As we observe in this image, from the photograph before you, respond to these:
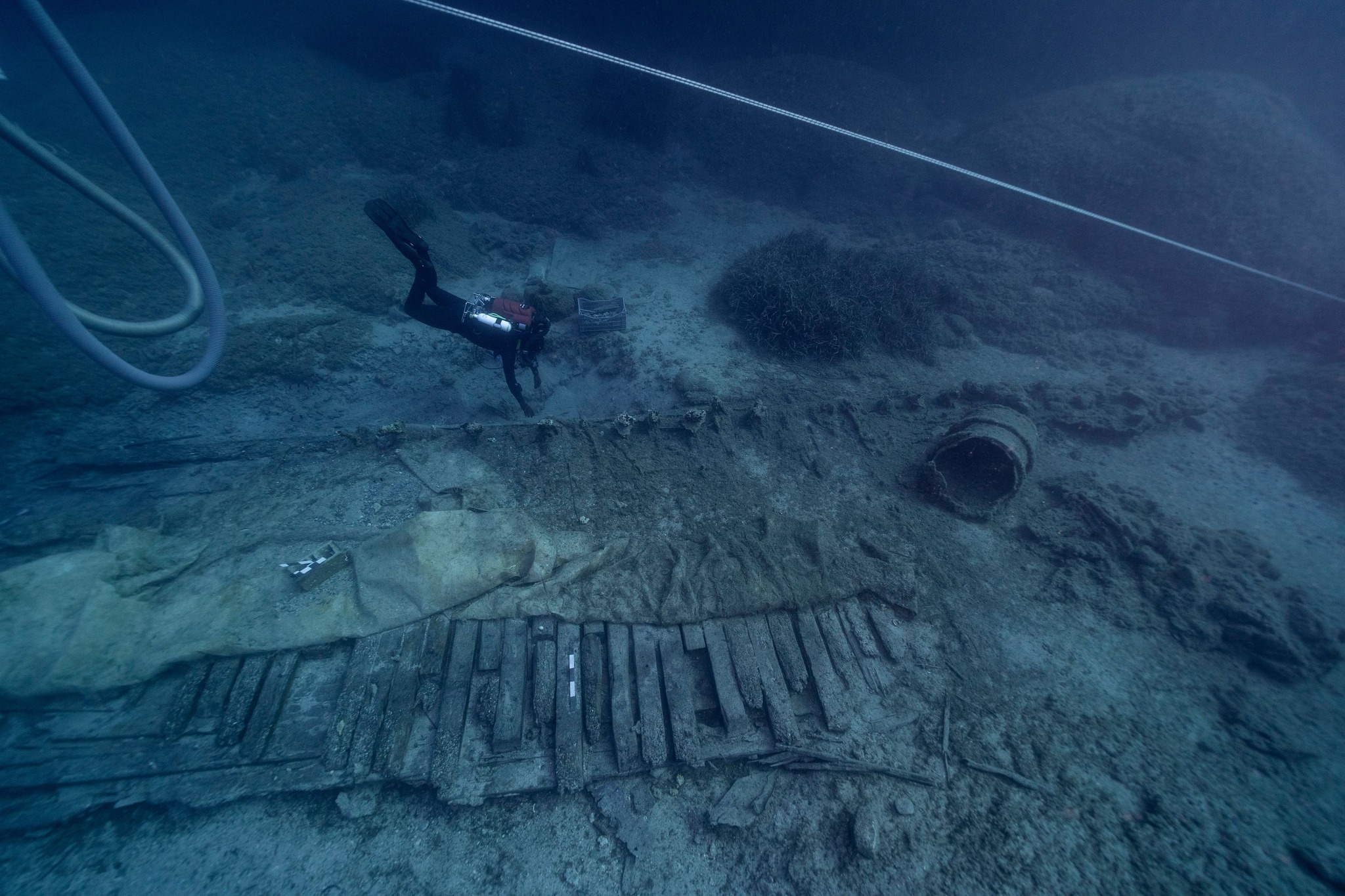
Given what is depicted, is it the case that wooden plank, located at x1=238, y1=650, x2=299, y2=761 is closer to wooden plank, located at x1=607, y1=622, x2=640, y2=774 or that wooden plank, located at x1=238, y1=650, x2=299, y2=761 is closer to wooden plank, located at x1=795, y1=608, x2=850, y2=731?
wooden plank, located at x1=607, y1=622, x2=640, y2=774

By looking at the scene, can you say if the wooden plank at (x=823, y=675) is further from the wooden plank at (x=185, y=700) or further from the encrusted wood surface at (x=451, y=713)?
the wooden plank at (x=185, y=700)

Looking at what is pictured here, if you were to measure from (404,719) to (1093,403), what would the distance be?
1025 cm

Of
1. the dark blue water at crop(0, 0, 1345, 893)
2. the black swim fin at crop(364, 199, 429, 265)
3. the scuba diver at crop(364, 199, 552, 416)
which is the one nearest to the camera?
the dark blue water at crop(0, 0, 1345, 893)

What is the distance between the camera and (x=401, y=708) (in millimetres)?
3861

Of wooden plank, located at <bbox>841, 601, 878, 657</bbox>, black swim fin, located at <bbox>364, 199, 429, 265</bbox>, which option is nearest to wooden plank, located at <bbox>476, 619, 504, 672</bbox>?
wooden plank, located at <bbox>841, 601, 878, 657</bbox>

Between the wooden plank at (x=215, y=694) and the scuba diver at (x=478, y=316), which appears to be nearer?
the wooden plank at (x=215, y=694)

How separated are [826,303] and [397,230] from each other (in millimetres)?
6550

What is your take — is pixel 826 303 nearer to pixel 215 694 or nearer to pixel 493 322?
pixel 493 322

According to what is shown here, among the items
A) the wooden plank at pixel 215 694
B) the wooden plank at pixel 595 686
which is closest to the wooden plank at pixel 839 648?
the wooden plank at pixel 595 686

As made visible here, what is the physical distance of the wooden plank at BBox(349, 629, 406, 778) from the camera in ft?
12.0

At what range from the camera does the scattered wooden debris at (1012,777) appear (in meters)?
3.93

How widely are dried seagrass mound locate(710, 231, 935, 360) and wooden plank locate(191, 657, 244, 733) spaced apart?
7.73 m

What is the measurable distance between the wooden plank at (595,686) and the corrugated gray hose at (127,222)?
4169 mm

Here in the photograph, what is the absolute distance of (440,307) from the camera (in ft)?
20.6
